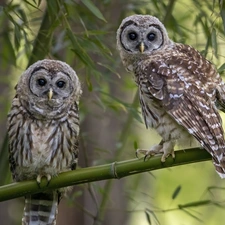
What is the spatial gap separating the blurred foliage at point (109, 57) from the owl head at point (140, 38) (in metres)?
0.10

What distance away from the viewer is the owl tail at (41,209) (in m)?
3.96

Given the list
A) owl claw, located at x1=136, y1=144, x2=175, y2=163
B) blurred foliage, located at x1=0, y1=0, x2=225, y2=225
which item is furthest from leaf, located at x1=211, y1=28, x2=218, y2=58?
owl claw, located at x1=136, y1=144, x2=175, y2=163

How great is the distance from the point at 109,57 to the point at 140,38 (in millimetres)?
175

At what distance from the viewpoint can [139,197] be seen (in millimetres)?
5102

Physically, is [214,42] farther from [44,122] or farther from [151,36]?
[44,122]

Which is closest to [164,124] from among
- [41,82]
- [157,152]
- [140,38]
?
[157,152]

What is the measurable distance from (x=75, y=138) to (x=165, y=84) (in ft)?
2.04

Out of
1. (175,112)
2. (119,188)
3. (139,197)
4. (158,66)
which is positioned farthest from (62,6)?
(119,188)

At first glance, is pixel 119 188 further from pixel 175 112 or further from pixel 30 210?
pixel 175 112

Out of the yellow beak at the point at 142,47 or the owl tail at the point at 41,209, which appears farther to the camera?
the owl tail at the point at 41,209

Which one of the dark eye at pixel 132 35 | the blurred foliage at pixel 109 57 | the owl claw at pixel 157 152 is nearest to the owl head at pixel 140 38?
the dark eye at pixel 132 35

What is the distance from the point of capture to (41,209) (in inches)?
157

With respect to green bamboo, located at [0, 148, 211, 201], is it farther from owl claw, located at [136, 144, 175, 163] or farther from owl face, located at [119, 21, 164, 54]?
owl face, located at [119, 21, 164, 54]

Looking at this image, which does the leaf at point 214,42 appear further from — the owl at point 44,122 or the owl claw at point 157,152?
the owl at point 44,122
